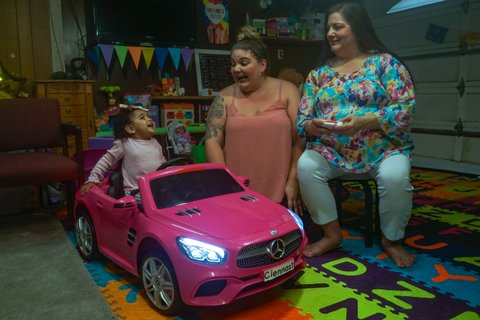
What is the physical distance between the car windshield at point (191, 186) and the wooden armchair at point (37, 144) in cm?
112

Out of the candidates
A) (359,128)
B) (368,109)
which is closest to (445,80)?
(368,109)

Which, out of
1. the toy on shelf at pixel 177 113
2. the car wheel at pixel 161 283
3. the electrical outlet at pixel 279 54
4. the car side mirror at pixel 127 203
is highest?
the electrical outlet at pixel 279 54

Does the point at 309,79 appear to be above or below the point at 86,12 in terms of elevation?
below

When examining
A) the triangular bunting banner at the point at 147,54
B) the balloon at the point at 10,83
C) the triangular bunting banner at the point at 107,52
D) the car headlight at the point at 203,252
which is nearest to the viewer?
the car headlight at the point at 203,252

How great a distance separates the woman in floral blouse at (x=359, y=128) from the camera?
1933 mm

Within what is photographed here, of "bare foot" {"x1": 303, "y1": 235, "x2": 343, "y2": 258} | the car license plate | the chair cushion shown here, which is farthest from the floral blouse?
the chair cushion

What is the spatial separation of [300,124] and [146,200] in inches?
36.9

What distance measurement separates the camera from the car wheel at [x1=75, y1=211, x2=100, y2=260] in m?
1.98

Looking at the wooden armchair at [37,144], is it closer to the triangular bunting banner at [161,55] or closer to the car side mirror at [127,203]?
the car side mirror at [127,203]

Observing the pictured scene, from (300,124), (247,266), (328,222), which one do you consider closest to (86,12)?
(300,124)

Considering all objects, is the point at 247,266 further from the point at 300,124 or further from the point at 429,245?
the point at 429,245

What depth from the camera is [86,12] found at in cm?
441

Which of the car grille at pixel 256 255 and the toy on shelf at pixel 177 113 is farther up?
the toy on shelf at pixel 177 113

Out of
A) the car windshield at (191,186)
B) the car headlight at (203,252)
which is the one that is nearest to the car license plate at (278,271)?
the car headlight at (203,252)
